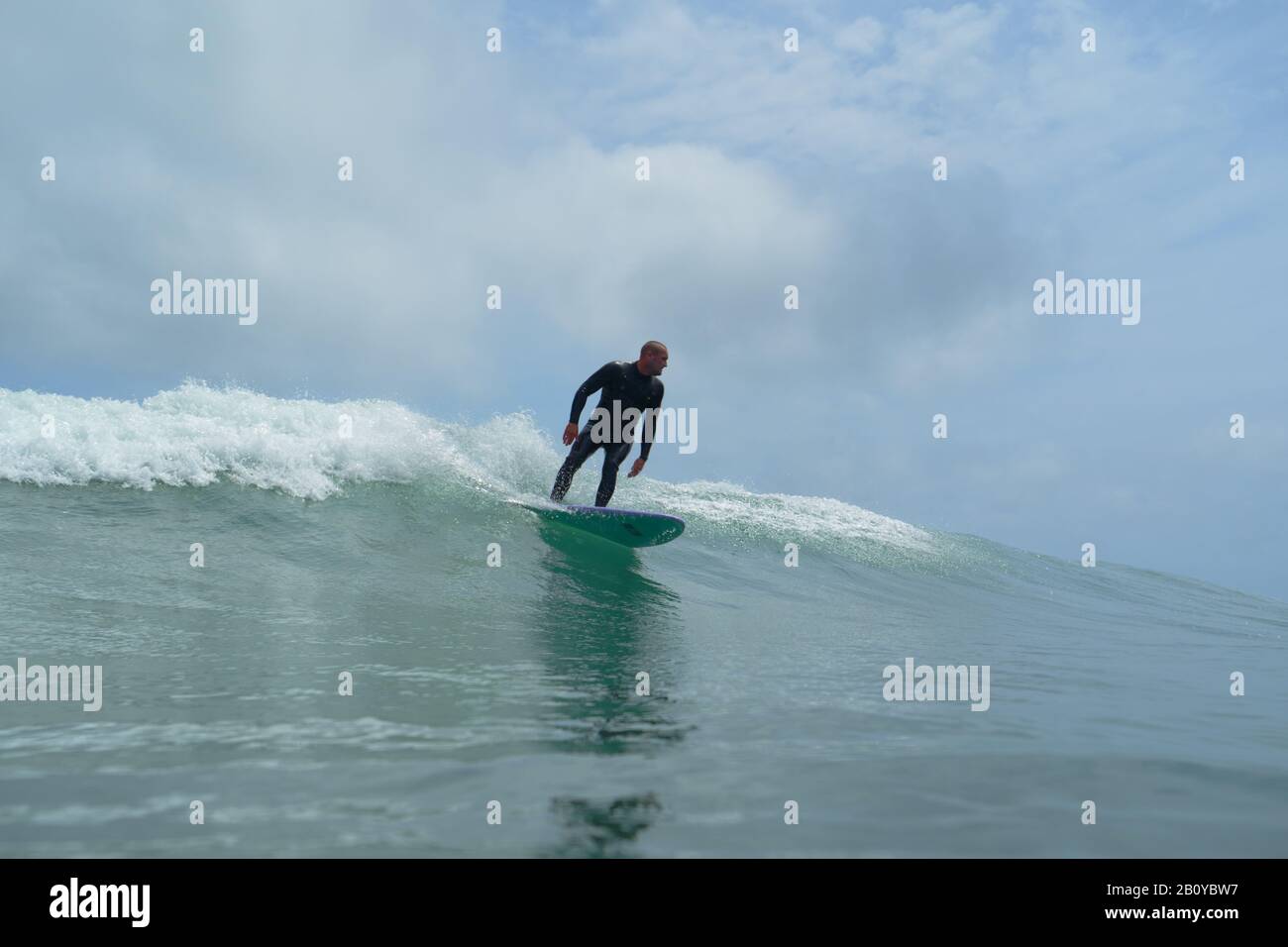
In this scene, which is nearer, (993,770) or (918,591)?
(993,770)

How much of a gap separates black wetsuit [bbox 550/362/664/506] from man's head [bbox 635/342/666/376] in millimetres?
125

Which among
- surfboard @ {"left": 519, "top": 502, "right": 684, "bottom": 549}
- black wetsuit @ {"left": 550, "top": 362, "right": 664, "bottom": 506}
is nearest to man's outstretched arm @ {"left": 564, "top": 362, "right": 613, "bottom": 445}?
black wetsuit @ {"left": 550, "top": 362, "right": 664, "bottom": 506}

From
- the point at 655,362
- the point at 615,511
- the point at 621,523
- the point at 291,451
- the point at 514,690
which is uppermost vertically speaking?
the point at 655,362

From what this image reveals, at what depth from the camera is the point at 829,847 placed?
8.25ft

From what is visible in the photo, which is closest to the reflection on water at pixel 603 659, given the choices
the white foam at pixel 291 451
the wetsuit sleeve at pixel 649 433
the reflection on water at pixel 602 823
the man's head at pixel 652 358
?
the reflection on water at pixel 602 823

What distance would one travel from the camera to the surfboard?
9.82 meters

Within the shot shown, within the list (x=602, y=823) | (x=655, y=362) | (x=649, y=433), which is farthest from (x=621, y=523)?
(x=602, y=823)

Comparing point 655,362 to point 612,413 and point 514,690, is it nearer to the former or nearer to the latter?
point 612,413

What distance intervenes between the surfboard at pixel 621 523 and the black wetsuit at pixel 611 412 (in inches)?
11.7

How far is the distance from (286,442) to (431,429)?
3230 millimetres

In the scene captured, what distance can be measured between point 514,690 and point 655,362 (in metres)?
6.02

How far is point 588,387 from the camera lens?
992cm
